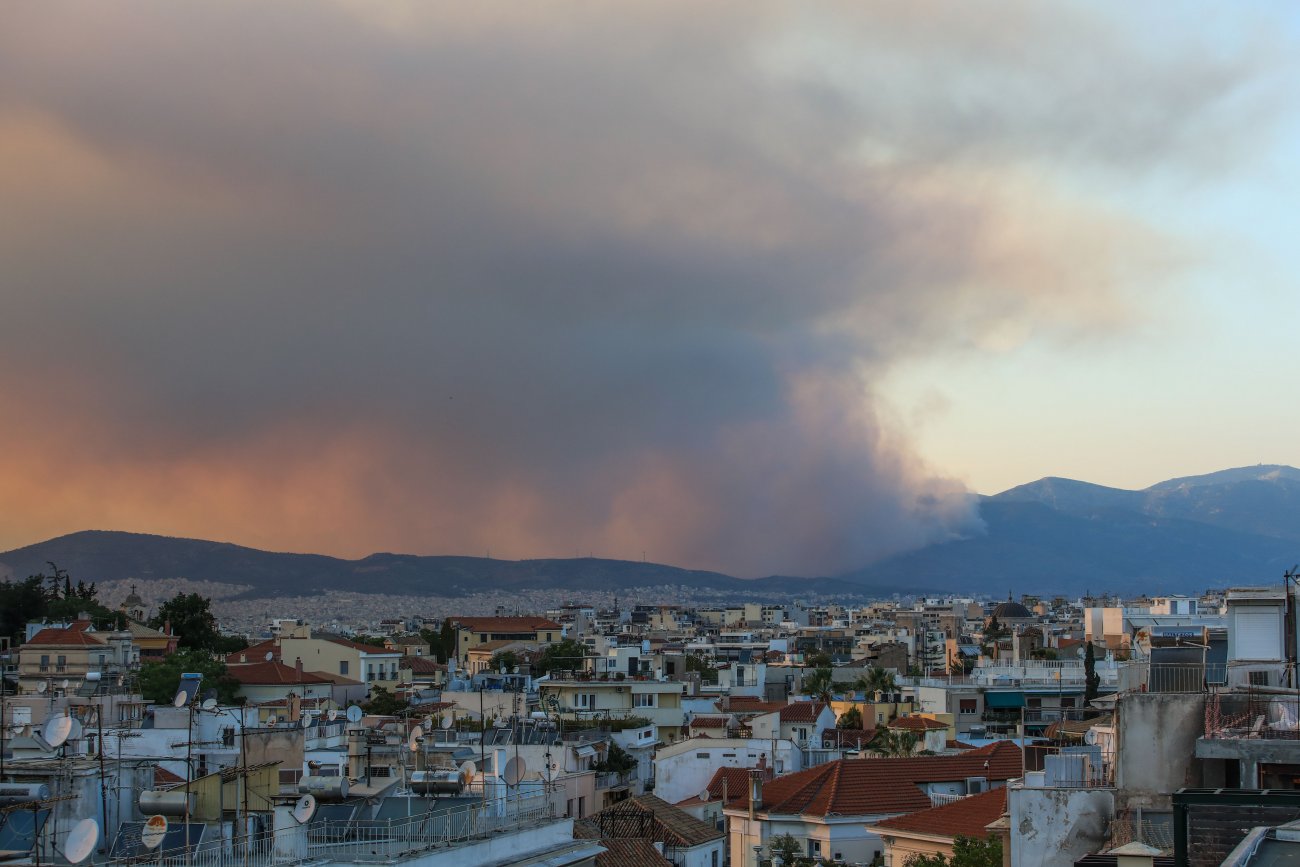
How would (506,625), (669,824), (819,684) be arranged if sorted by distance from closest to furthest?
(669,824) → (819,684) → (506,625)

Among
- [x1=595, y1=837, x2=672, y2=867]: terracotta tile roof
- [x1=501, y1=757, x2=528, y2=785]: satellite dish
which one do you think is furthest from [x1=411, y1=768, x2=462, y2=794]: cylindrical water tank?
[x1=595, y1=837, x2=672, y2=867]: terracotta tile roof

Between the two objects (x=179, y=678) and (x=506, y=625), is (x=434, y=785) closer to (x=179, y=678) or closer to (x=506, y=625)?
(x=179, y=678)

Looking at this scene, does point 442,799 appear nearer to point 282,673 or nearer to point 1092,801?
point 1092,801

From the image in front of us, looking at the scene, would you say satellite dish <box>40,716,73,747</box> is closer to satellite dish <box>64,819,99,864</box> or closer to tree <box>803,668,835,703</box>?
satellite dish <box>64,819,99,864</box>

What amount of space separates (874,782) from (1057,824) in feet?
79.6

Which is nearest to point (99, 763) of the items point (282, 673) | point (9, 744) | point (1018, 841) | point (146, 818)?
point (146, 818)

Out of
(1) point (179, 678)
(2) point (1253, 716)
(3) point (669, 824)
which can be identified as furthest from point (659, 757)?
(2) point (1253, 716)

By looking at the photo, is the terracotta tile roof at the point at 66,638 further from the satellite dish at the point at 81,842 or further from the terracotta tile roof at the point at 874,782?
the satellite dish at the point at 81,842

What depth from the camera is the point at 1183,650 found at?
24141mm

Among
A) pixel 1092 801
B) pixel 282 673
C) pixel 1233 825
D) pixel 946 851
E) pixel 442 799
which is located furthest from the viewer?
pixel 282 673

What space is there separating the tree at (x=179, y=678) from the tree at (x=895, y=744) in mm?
25522

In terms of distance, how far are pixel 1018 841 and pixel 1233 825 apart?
609 cm

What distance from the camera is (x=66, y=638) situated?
81.6 metres

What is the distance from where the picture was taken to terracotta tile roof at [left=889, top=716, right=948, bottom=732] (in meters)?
58.8
